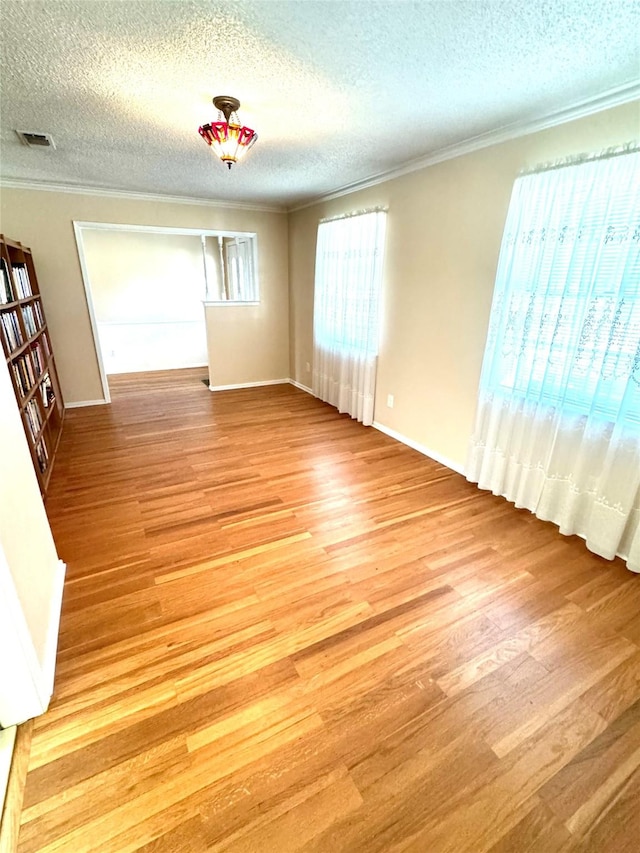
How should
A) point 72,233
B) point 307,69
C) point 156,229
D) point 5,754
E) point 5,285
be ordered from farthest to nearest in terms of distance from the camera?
point 156,229, point 72,233, point 5,285, point 307,69, point 5,754

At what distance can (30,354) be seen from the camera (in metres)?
3.05

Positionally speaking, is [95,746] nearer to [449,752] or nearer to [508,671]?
[449,752]

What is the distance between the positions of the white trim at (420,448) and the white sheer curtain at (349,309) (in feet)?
0.62

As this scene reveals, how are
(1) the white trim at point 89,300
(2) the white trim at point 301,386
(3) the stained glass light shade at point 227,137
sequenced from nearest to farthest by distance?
(3) the stained glass light shade at point 227,137, (1) the white trim at point 89,300, (2) the white trim at point 301,386

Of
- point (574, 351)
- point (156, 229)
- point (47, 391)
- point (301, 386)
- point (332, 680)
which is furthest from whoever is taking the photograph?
point (301, 386)

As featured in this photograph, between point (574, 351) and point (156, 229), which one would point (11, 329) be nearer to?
point (156, 229)

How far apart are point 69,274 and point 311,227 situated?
2.74 meters

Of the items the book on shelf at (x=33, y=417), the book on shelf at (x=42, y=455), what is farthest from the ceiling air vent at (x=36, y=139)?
the book on shelf at (x=42, y=455)

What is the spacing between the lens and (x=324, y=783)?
1104mm

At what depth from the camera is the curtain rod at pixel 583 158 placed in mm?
1741

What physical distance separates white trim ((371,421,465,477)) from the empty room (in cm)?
2

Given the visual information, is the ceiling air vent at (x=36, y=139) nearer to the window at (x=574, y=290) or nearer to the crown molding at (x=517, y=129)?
the crown molding at (x=517, y=129)

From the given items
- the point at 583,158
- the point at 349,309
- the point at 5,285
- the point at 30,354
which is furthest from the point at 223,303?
the point at 583,158

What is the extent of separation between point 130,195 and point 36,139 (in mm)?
1565
